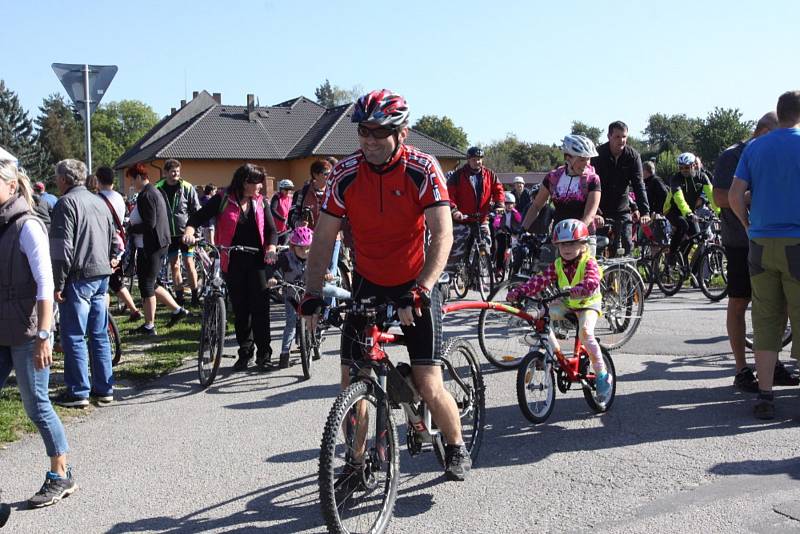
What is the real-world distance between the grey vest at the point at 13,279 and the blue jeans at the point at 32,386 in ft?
0.29

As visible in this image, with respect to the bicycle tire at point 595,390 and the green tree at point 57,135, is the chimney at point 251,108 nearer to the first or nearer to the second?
the green tree at point 57,135

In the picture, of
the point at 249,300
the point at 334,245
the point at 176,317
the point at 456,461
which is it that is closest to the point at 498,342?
the point at 334,245

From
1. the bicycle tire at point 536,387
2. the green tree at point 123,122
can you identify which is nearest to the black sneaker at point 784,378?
the bicycle tire at point 536,387

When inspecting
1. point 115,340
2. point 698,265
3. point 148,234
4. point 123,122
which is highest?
point 123,122

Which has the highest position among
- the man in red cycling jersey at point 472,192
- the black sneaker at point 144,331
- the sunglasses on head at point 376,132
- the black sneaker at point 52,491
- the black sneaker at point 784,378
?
the man in red cycling jersey at point 472,192

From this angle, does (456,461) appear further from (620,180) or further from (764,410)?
(620,180)

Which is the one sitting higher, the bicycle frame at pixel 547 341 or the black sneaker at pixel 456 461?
the bicycle frame at pixel 547 341

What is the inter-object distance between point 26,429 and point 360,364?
11.4 feet

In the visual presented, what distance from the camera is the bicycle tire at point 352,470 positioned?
3566mm

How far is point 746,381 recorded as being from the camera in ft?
21.0

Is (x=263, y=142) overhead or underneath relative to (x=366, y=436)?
overhead

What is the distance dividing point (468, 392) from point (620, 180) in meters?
5.23

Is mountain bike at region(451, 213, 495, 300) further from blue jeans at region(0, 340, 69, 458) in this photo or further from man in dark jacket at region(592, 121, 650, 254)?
blue jeans at region(0, 340, 69, 458)

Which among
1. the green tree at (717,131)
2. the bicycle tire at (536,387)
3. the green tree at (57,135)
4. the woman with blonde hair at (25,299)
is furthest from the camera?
the green tree at (57,135)
